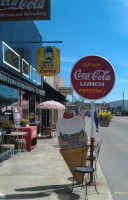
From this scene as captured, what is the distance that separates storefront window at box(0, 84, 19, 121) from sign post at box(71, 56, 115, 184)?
3.99m

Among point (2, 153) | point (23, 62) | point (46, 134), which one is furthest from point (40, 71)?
point (2, 153)

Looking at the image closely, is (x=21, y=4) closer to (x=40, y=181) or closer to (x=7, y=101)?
(x=40, y=181)

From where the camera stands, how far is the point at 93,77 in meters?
5.24

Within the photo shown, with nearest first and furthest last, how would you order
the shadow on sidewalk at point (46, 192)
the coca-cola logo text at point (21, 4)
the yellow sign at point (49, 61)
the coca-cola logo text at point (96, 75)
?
the shadow on sidewalk at point (46, 192), the coca-cola logo text at point (96, 75), the coca-cola logo text at point (21, 4), the yellow sign at point (49, 61)

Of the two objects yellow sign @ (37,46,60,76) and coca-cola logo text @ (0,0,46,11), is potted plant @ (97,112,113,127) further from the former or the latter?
yellow sign @ (37,46,60,76)

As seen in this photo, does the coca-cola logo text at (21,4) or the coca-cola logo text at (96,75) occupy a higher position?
the coca-cola logo text at (21,4)

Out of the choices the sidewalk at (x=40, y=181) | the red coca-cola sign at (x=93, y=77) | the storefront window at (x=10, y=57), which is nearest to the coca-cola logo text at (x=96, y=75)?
the red coca-cola sign at (x=93, y=77)

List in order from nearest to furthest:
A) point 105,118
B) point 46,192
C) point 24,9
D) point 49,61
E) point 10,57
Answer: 1. point 46,192
2. point 24,9
3. point 105,118
4. point 10,57
5. point 49,61

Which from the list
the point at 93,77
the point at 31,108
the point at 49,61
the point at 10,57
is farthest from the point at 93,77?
the point at 31,108

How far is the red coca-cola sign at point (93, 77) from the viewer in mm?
5258

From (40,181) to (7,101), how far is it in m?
4.39

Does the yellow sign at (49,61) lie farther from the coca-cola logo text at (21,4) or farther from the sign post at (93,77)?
the sign post at (93,77)

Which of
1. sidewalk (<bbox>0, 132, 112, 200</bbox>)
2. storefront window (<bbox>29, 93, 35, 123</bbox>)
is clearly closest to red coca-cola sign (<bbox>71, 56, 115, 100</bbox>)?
sidewalk (<bbox>0, 132, 112, 200</bbox>)

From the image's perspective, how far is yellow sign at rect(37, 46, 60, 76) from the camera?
40.7 ft
